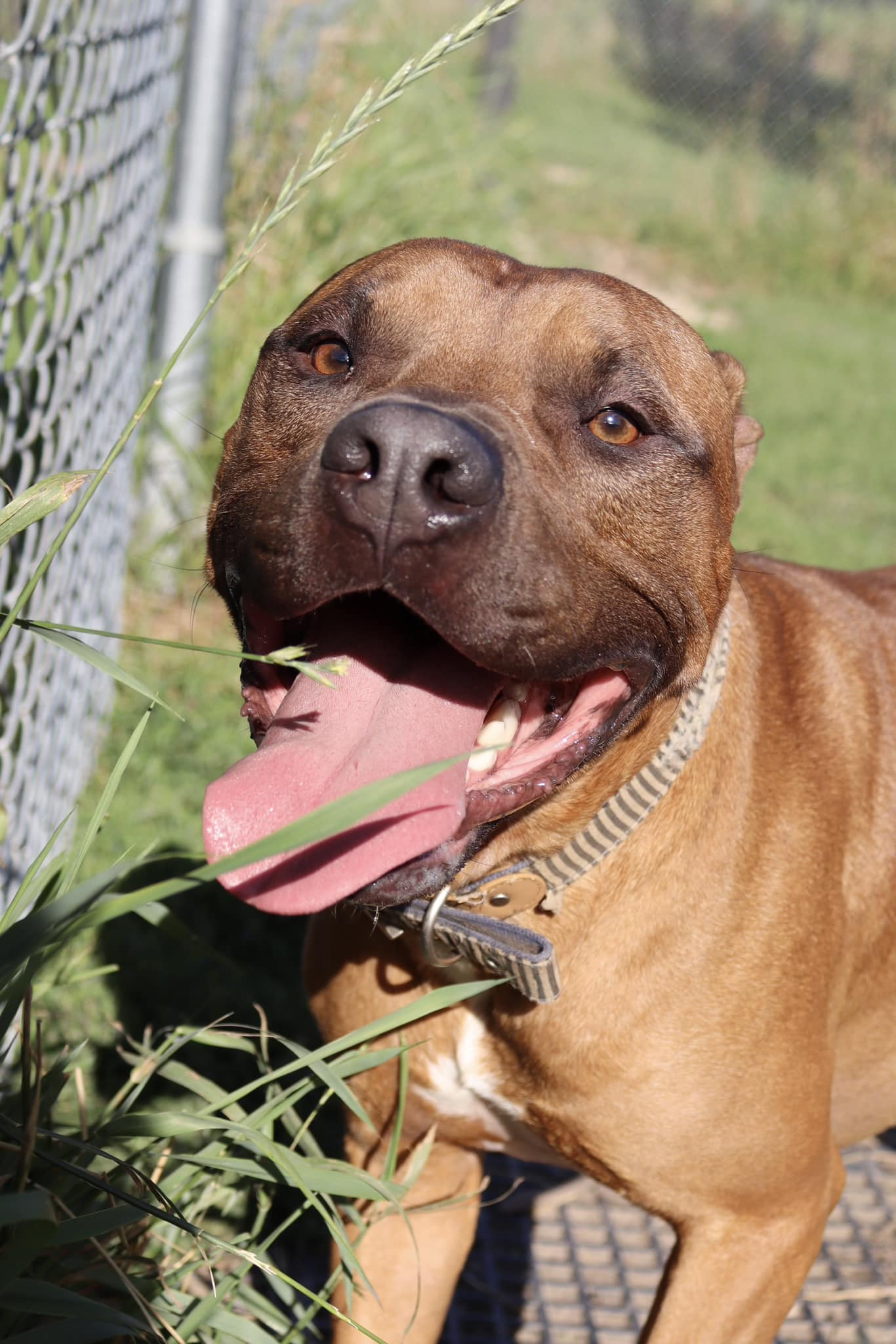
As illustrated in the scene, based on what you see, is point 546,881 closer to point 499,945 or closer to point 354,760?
point 499,945

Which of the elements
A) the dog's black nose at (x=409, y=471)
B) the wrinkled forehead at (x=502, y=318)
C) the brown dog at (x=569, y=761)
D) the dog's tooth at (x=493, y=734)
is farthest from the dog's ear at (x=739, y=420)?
the dog's black nose at (x=409, y=471)

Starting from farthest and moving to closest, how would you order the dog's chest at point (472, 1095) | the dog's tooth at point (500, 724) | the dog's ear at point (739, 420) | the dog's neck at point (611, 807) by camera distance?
the dog's ear at point (739, 420)
the dog's chest at point (472, 1095)
the dog's neck at point (611, 807)
the dog's tooth at point (500, 724)

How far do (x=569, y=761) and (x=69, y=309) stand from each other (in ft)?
6.76

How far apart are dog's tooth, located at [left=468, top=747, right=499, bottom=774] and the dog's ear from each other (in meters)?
0.78

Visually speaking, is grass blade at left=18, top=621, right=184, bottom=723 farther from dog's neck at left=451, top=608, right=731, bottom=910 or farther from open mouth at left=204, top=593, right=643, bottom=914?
dog's neck at left=451, top=608, right=731, bottom=910

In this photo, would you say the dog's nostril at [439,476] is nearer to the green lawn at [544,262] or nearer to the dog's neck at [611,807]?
the dog's neck at [611,807]

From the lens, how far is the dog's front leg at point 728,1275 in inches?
88.0

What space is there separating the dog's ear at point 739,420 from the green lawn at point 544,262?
123cm

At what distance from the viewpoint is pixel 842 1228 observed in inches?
123

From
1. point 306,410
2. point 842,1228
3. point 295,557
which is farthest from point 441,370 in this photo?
point 842,1228

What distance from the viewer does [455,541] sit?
70.4 inches

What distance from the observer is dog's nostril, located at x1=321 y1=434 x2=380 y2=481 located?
5.80 ft

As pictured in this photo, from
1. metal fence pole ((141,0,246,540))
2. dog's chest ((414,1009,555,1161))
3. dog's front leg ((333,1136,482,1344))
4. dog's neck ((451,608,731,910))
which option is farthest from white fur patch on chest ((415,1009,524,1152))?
metal fence pole ((141,0,246,540))

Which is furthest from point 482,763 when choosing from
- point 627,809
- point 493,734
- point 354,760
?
point 627,809
